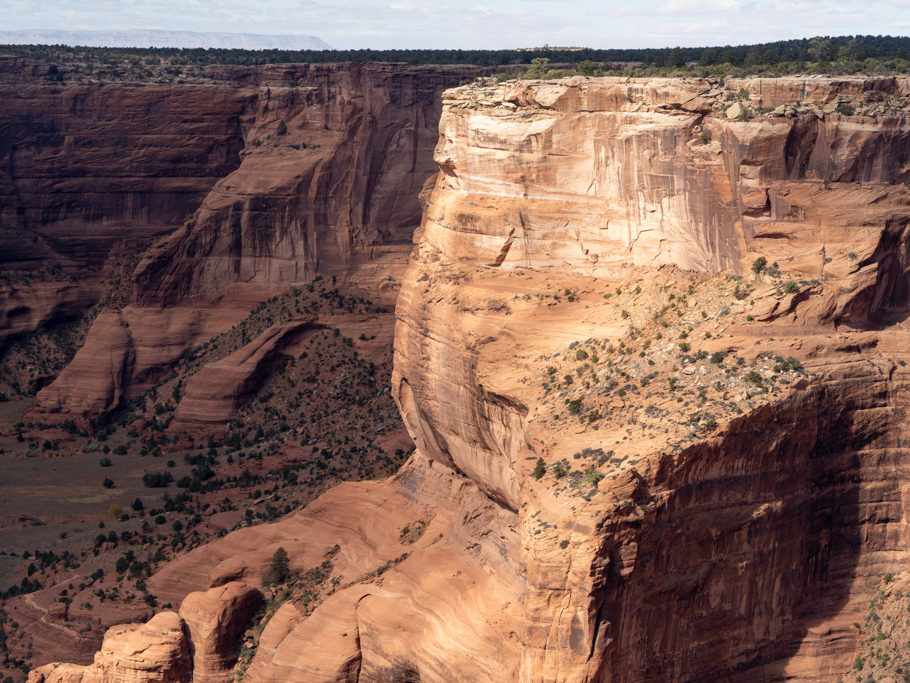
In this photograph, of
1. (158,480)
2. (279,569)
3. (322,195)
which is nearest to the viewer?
(279,569)

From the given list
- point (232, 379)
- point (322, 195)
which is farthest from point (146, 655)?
point (322, 195)

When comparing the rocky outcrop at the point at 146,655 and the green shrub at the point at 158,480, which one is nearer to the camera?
the rocky outcrop at the point at 146,655

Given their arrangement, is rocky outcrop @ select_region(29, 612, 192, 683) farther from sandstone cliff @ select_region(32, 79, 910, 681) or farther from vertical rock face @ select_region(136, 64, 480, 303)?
vertical rock face @ select_region(136, 64, 480, 303)

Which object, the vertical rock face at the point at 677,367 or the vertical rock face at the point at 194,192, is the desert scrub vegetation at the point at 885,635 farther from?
the vertical rock face at the point at 194,192

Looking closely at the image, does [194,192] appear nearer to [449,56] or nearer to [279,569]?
[449,56]

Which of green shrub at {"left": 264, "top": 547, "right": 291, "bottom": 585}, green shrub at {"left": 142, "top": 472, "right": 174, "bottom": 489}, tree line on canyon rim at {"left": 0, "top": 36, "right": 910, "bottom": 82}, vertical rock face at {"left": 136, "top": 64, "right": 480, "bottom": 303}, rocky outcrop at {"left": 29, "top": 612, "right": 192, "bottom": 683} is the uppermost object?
tree line on canyon rim at {"left": 0, "top": 36, "right": 910, "bottom": 82}

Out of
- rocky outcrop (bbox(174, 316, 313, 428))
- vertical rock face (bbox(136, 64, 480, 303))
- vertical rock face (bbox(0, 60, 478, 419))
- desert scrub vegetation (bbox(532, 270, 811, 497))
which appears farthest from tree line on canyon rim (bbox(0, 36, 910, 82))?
rocky outcrop (bbox(174, 316, 313, 428))


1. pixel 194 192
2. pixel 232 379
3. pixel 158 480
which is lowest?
pixel 158 480

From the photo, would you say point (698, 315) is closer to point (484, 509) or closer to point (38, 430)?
point (484, 509)

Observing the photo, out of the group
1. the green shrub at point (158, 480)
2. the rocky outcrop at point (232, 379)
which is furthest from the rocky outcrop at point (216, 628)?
the rocky outcrop at point (232, 379)
